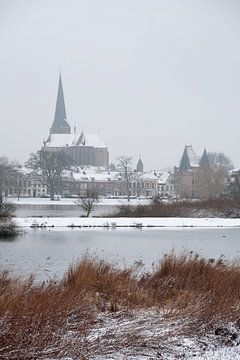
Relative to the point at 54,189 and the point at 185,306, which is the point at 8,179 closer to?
the point at 54,189

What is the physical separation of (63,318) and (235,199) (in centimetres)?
5277

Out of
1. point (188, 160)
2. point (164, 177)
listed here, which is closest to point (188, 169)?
point (188, 160)

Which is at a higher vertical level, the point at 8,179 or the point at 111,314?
the point at 8,179

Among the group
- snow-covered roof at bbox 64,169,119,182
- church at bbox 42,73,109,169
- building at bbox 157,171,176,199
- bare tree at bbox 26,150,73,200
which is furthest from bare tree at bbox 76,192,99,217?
church at bbox 42,73,109,169

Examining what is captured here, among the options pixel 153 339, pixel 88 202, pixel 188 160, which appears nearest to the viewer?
pixel 153 339

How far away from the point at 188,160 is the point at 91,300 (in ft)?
479

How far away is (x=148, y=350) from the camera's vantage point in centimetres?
650

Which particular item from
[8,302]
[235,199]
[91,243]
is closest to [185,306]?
[8,302]

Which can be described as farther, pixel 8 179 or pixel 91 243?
pixel 8 179

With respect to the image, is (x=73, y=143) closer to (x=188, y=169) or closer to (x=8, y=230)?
(x=188, y=169)

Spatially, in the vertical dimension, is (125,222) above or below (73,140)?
below

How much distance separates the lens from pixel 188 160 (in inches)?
6024

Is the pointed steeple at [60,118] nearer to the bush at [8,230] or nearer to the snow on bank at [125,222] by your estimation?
the snow on bank at [125,222]

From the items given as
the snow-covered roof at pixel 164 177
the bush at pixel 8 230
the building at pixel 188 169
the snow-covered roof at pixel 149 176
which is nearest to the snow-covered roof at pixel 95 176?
the snow-covered roof at pixel 149 176
